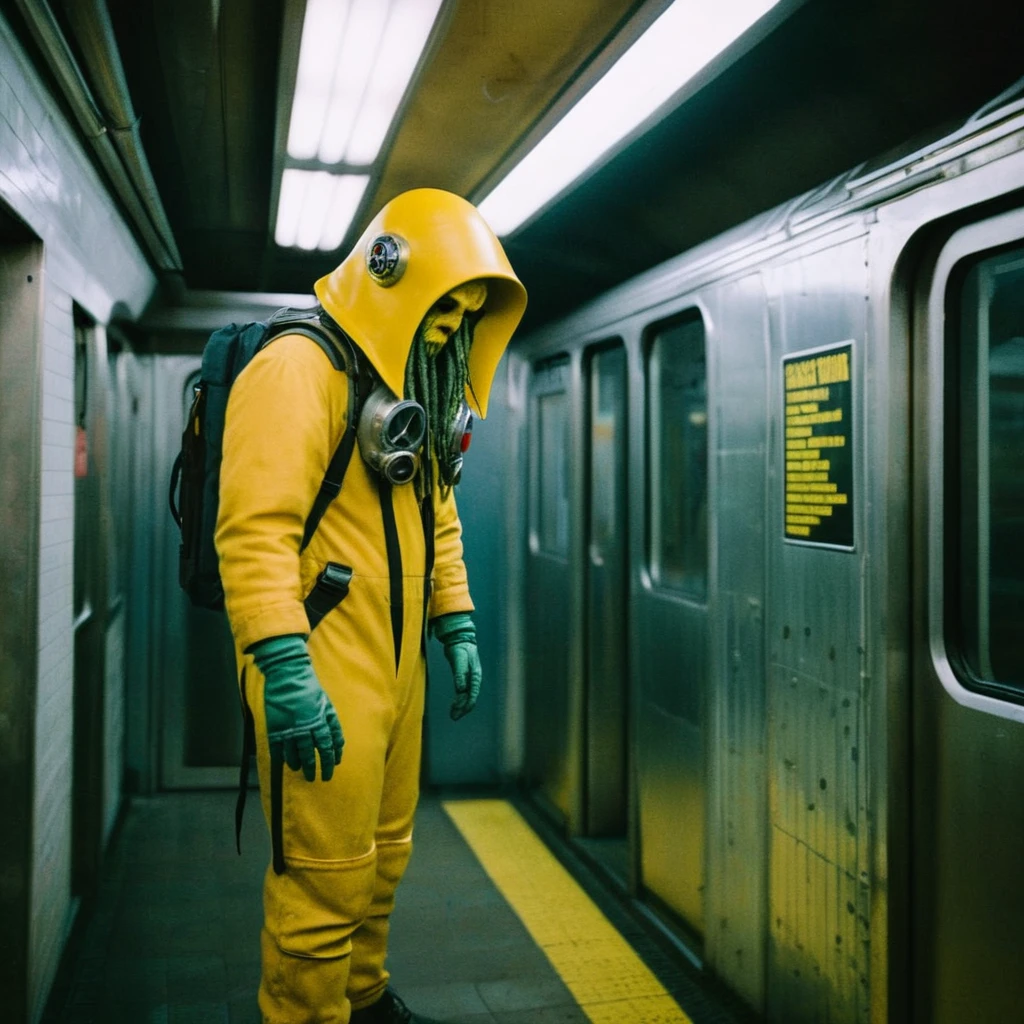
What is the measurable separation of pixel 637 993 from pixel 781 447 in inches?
68.7

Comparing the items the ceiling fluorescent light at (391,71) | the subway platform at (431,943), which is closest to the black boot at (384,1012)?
the subway platform at (431,943)

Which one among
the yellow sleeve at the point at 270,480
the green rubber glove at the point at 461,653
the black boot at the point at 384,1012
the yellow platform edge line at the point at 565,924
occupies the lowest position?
the yellow platform edge line at the point at 565,924

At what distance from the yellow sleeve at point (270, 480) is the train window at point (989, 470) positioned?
4.68 feet

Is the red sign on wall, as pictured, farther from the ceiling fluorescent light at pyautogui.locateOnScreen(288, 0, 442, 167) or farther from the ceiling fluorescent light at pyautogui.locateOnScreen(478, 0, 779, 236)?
the ceiling fluorescent light at pyautogui.locateOnScreen(478, 0, 779, 236)

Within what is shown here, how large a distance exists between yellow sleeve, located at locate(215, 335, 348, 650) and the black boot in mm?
1168

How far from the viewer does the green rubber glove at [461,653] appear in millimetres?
3127

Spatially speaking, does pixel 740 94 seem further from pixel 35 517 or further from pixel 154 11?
pixel 35 517

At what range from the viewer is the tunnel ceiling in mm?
2293

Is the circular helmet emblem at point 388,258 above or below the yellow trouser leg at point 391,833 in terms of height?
above

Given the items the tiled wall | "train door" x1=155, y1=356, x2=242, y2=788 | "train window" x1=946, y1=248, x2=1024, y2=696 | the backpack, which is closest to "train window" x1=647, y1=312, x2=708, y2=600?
"train window" x1=946, y1=248, x2=1024, y2=696

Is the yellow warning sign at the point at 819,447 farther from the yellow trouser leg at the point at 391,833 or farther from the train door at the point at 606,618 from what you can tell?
the train door at the point at 606,618

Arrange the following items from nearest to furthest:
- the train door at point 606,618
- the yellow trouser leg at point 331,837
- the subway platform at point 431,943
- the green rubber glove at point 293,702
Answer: the green rubber glove at point 293,702
the yellow trouser leg at point 331,837
the subway platform at point 431,943
the train door at point 606,618

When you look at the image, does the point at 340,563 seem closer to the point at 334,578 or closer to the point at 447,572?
the point at 334,578

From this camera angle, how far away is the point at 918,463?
8.07ft
